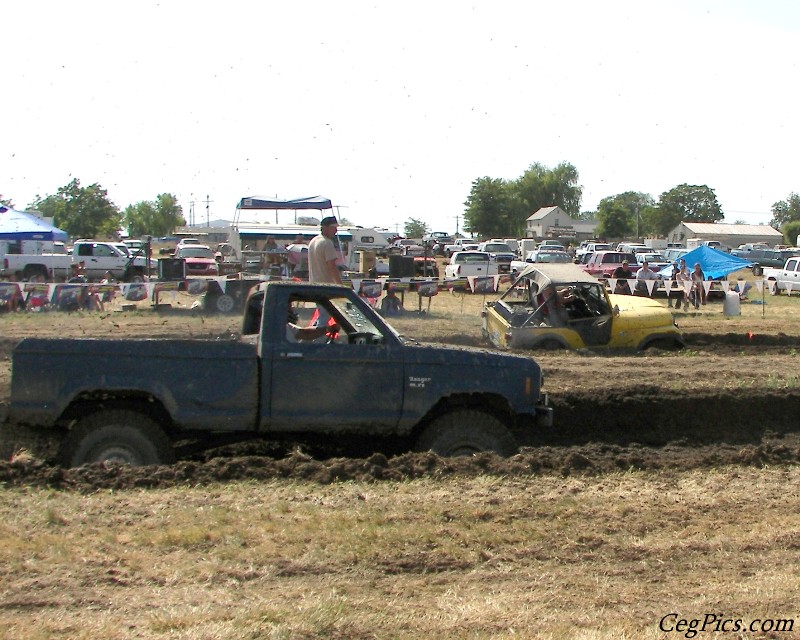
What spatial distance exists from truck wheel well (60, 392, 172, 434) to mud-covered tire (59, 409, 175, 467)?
0.16 ft

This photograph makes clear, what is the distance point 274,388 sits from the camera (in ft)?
24.2

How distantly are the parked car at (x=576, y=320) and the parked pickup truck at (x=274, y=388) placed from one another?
24.2ft

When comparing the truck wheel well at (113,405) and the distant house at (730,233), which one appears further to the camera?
the distant house at (730,233)

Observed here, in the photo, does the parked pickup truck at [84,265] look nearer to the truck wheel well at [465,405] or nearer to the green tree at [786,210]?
the truck wheel well at [465,405]

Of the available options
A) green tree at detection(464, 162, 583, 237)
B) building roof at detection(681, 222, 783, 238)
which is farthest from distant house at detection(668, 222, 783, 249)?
green tree at detection(464, 162, 583, 237)

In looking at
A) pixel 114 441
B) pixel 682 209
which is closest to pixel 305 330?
pixel 114 441

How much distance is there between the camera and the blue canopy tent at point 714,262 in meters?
28.8

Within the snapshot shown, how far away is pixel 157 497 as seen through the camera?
6.62m

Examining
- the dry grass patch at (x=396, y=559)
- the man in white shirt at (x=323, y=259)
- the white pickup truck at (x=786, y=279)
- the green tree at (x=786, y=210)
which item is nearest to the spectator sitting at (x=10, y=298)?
the man in white shirt at (x=323, y=259)

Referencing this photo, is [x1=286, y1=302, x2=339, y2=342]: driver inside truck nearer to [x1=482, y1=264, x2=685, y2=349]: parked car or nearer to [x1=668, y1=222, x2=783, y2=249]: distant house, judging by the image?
[x1=482, y1=264, x2=685, y2=349]: parked car


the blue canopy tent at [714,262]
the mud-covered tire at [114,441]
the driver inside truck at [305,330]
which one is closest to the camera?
the mud-covered tire at [114,441]

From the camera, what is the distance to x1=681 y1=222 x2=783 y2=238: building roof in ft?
332

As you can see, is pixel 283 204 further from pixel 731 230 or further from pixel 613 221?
pixel 731 230

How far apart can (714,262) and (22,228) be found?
21294 mm
